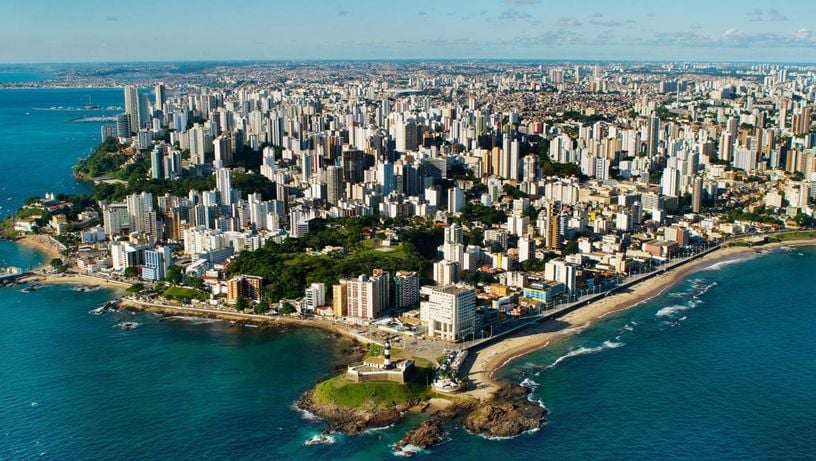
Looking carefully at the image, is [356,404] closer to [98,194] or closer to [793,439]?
[793,439]

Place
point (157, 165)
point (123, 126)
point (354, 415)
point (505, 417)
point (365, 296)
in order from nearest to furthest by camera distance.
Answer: point (505, 417), point (354, 415), point (365, 296), point (157, 165), point (123, 126)

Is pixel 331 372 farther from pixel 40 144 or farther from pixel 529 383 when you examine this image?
pixel 40 144

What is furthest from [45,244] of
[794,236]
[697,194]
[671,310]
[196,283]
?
[794,236]

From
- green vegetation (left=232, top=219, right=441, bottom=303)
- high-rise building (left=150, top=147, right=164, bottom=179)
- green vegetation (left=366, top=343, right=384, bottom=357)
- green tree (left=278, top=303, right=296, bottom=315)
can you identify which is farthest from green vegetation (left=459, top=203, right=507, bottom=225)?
high-rise building (left=150, top=147, right=164, bottom=179)

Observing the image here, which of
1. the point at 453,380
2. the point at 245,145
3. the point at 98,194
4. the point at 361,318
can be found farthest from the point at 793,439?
the point at 245,145

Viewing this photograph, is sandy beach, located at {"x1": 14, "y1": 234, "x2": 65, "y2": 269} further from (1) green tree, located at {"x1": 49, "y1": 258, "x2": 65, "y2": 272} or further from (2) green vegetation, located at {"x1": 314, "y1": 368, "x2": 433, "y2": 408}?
(2) green vegetation, located at {"x1": 314, "y1": 368, "x2": 433, "y2": 408}

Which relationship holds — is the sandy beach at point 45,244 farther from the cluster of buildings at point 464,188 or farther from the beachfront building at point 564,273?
the beachfront building at point 564,273
